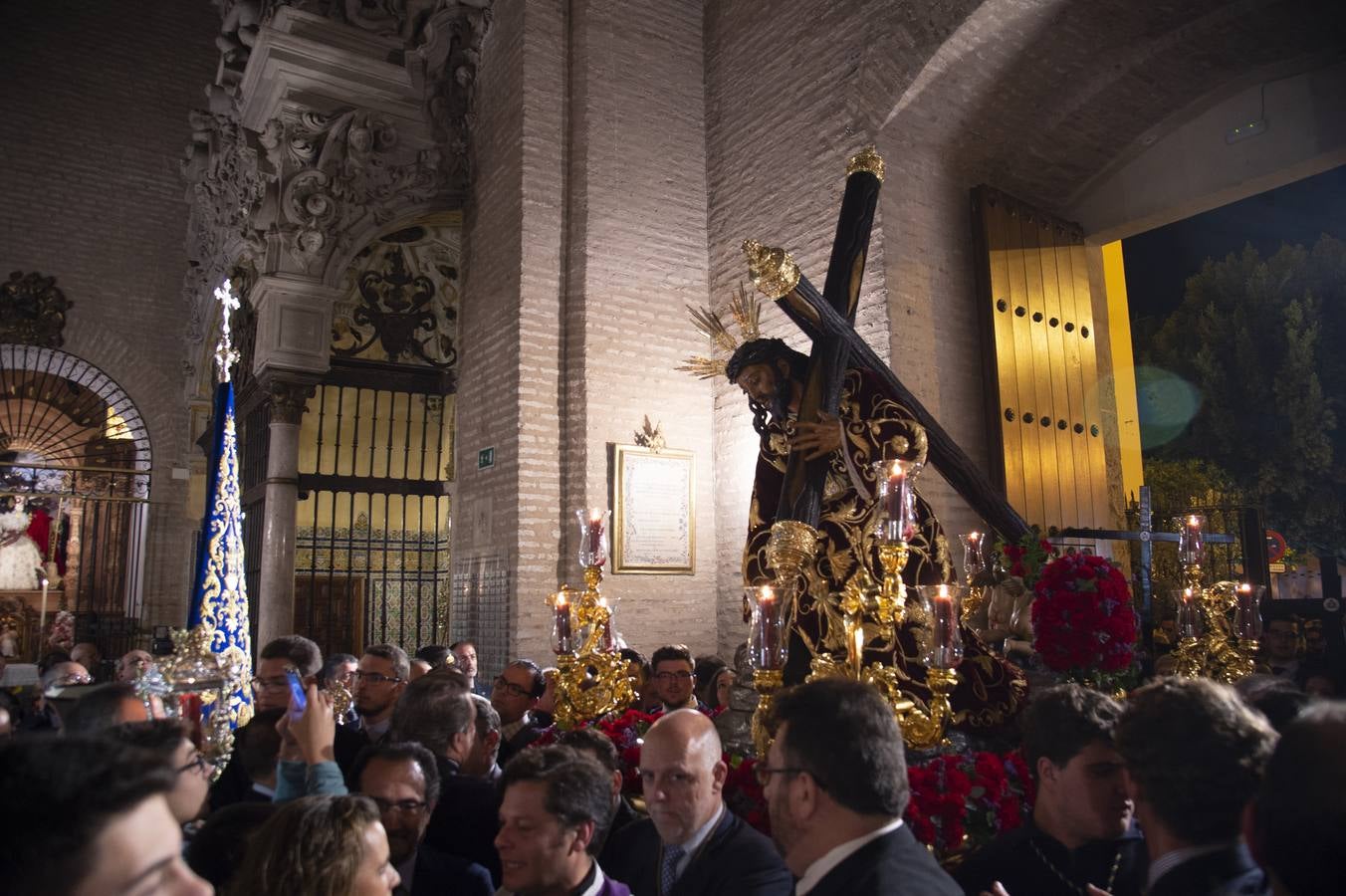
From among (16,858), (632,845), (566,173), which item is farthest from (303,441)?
(16,858)

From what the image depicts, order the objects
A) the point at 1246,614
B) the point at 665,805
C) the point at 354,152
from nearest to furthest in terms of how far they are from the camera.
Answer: the point at 665,805 < the point at 1246,614 < the point at 354,152

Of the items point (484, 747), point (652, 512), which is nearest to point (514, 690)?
point (484, 747)

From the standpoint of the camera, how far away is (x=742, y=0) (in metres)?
10.3

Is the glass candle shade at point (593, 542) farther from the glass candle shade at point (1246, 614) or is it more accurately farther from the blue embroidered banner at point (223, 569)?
the glass candle shade at point (1246, 614)

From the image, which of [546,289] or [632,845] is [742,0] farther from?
[632,845]

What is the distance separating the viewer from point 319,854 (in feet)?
6.07

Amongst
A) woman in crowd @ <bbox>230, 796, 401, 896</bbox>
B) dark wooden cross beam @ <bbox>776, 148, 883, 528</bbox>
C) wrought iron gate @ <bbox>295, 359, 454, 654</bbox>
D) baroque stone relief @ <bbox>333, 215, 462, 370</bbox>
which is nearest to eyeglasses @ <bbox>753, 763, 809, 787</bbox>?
woman in crowd @ <bbox>230, 796, 401, 896</bbox>

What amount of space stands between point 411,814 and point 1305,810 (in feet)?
7.49

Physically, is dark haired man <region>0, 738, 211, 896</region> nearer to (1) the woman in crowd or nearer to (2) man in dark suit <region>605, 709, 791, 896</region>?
(1) the woman in crowd

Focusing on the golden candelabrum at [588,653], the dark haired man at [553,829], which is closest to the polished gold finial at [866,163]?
the golden candelabrum at [588,653]

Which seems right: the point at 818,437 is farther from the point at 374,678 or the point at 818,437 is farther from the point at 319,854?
the point at 319,854

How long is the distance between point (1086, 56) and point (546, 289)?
543 centimetres

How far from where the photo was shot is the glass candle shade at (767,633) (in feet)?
12.2

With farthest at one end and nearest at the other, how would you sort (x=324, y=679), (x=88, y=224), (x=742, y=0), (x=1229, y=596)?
1. (x=88, y=224)
2. (x=742, y=0)
3. (x=324, y=679)
4. (x=1229, y=596)
